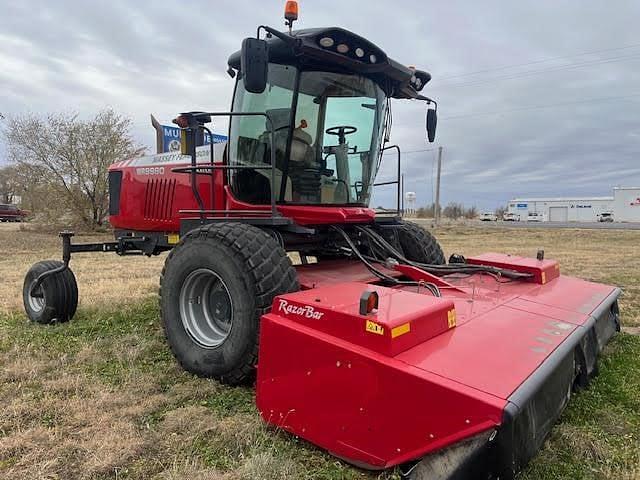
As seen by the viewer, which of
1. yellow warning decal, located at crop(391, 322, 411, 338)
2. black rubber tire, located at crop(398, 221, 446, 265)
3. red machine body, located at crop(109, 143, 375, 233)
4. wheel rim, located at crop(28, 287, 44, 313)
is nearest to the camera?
yellow warning decal, located at crop(391, 322, 411, 338)

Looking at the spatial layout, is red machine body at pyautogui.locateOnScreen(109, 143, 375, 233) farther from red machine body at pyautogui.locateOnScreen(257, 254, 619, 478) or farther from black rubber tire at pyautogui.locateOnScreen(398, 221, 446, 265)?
red machine body at pyautogui.locateOnScreen(257, 254, 619, 478)

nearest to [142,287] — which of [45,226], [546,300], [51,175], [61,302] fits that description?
[61,302]

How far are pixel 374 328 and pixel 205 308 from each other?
68.5 inches

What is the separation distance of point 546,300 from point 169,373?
2564 millimetres

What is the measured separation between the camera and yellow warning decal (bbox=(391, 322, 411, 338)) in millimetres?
2192

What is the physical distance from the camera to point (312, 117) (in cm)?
384

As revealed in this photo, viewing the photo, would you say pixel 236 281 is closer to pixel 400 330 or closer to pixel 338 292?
pixel 338 292

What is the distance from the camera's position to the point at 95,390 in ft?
10.6

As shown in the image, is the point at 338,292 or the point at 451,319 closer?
the point at 451,319

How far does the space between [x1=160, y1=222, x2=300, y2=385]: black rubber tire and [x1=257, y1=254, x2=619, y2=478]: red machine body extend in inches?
14.9

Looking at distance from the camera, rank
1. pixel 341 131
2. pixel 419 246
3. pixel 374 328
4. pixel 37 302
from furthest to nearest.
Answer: pixel 37 302
pixel 419 246
pixel 341 131
pixel 374 328


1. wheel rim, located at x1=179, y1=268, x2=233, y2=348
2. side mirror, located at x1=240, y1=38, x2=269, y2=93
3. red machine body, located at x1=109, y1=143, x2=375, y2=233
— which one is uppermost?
side mirror, located at x1=240, y1=38, x2=269, y2=93

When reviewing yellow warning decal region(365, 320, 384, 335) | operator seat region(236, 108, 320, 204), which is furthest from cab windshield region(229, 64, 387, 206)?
yellow warning decal region(365, 320, 384, 335)

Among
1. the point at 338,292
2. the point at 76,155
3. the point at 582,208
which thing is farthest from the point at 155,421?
the point at 582,208
